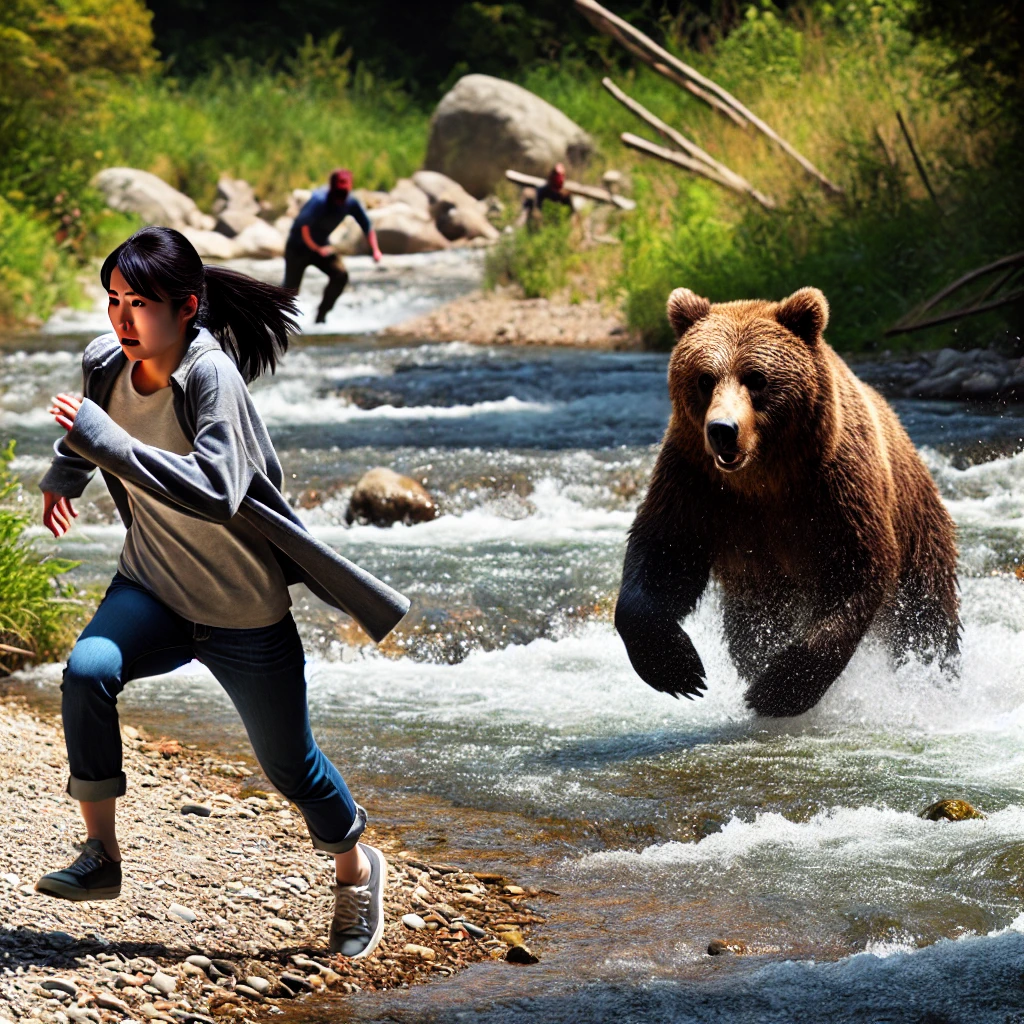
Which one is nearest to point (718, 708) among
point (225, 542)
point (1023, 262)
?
point (225, 542)

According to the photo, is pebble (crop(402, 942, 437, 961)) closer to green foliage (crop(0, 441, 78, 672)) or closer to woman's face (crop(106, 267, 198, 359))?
woman's face (crop(106, 267, 198, 359))

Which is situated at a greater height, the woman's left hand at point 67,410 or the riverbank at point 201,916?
the woman's left hand at point 67,410

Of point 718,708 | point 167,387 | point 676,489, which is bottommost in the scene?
point 718,708

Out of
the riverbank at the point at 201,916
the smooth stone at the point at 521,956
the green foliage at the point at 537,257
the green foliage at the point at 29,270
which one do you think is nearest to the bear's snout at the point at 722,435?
the riverbank at the point at 201,916

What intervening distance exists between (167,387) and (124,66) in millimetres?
22917

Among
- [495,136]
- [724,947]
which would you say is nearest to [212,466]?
[724,947]

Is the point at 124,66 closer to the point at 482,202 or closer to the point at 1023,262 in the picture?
the point at 482,202

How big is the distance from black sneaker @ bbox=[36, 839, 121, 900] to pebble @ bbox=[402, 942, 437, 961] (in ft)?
2.25

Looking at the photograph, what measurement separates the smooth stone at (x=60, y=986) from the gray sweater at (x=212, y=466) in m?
0.89

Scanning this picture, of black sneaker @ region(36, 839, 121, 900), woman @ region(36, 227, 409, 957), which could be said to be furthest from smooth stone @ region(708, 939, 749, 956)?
black sneaker @ region(36, 839, 121, 900)

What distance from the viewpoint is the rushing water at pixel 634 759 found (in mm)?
3320

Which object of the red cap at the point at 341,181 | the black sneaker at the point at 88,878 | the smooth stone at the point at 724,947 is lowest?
the smooth stone at the point at 724,947

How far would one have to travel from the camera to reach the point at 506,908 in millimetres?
3777

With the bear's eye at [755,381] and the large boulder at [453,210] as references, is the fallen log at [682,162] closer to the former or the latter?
the large boulder at [453,210]
